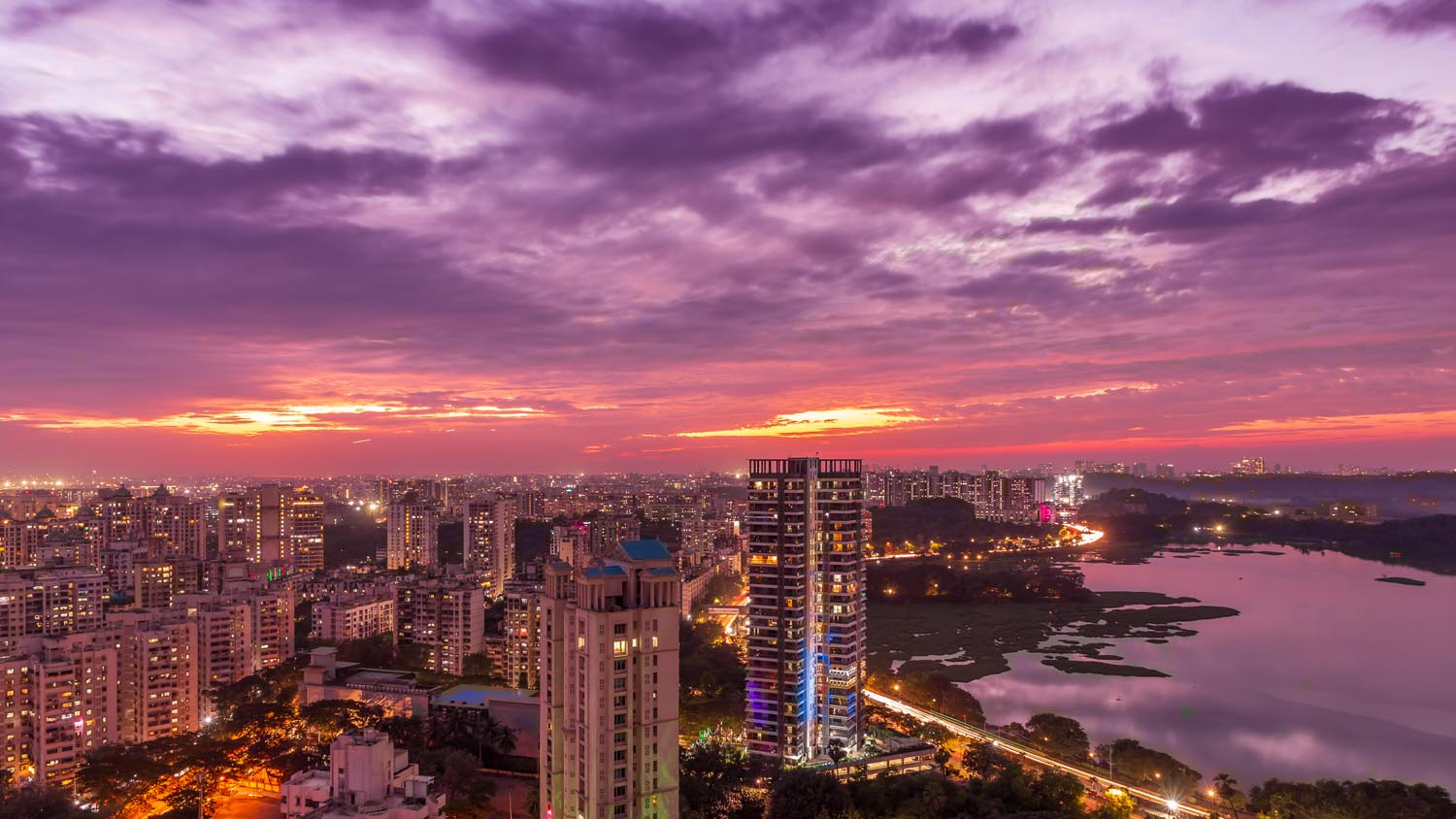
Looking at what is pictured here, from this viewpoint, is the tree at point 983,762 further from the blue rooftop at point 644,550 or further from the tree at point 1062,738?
the blue rooftop at point 644,550

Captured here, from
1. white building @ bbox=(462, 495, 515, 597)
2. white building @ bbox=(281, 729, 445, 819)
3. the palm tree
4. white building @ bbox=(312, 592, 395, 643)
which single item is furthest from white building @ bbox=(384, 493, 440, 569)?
the palm tree

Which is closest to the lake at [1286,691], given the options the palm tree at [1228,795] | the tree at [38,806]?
the palm tree at [1228,795]

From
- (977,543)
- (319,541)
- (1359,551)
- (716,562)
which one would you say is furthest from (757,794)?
(1359,551)

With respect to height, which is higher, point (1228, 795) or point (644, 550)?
point (644, 550)

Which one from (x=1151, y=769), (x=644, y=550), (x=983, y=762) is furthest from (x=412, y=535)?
(x=1151, y=769)

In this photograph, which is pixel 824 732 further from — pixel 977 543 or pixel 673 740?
pixel 977 543

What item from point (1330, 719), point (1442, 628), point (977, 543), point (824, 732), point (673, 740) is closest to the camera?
point (673, 740)

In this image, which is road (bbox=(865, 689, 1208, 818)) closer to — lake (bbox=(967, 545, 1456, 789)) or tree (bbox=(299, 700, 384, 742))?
lake (bbox=(967, 545, 1456, 789))

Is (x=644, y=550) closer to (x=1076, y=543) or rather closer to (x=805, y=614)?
(x=805, y=614)
